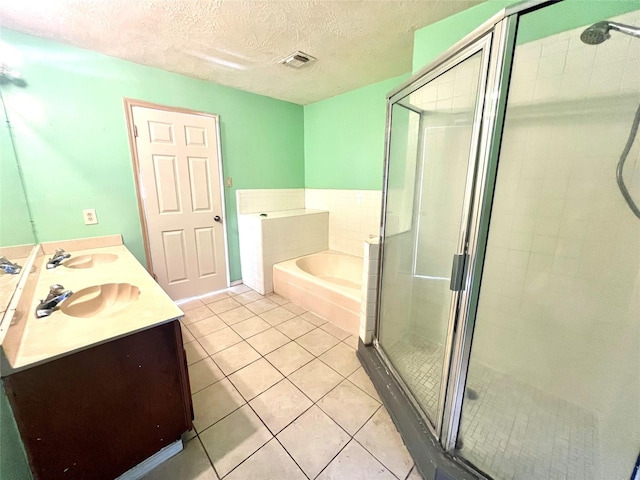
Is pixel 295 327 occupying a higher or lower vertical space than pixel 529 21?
lower

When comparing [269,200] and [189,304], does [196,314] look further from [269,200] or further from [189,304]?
[269,200]

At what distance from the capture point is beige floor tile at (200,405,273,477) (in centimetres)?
113

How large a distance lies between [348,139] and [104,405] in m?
2.87

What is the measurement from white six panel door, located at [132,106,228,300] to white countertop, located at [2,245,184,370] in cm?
106

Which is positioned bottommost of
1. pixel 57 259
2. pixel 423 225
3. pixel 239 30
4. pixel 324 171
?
pixel 57 259

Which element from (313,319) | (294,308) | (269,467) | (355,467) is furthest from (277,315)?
(355,467)

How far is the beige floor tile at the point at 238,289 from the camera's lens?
286 centimetres

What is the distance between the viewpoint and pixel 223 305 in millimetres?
2553

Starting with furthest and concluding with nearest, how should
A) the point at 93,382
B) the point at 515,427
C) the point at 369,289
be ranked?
1. the point at 369,289
2. the point at 515,427
3. the point at 93,382

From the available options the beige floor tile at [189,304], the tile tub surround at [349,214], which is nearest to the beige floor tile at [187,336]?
the beige floor tile at [189,304]

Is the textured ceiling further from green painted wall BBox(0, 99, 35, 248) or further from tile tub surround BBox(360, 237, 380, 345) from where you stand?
tile tub surround BBox(360, 237, 380, 345)

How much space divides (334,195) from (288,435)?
244cm

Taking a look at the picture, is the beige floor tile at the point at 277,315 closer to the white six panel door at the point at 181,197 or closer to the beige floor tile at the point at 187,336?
the beige floor tile at the point at 187,336

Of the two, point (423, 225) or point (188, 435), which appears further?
point (423, 225)
